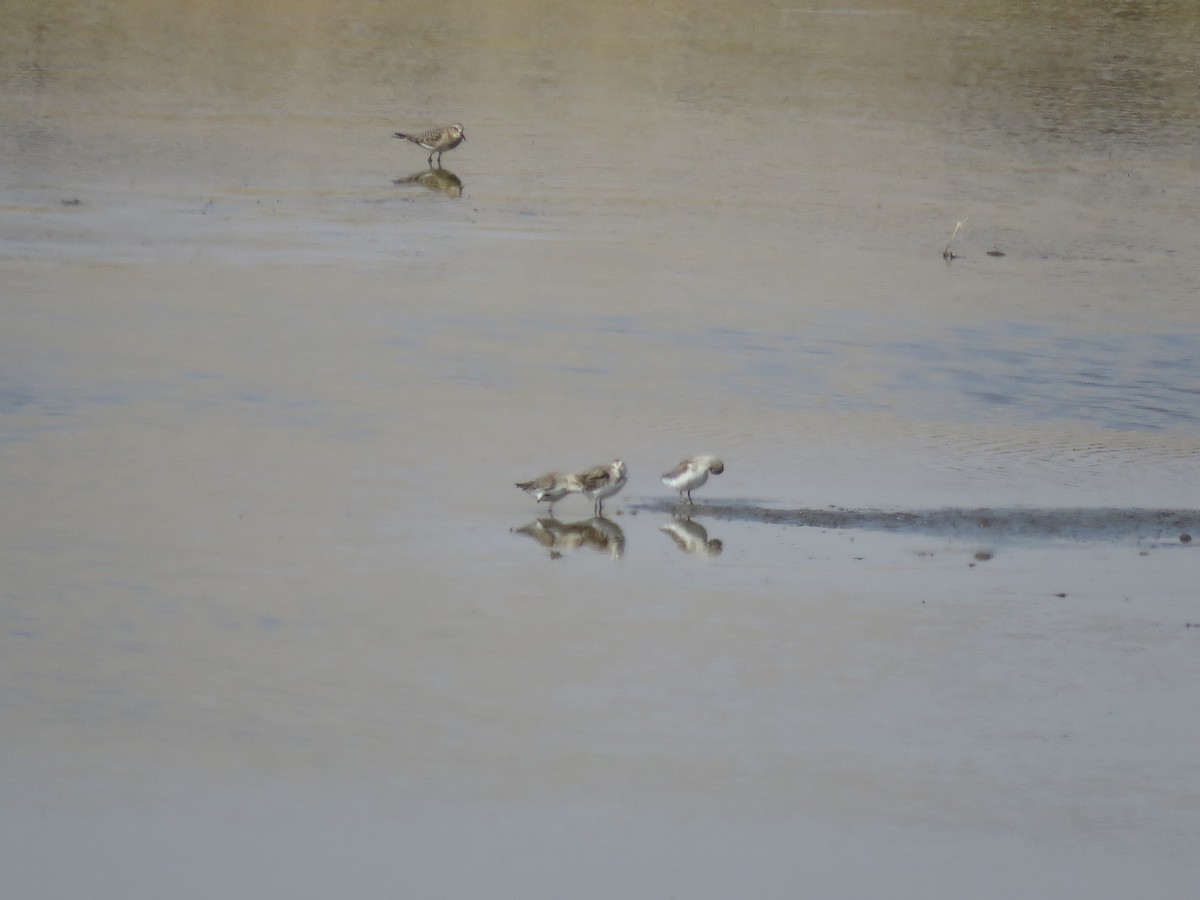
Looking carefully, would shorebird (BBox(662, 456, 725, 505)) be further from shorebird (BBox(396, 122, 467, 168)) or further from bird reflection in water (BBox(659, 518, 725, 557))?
shorebird (BBox(396, 122, 467, 168))

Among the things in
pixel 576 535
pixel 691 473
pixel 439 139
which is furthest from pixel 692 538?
pixel 439 139

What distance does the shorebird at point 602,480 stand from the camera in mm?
10336

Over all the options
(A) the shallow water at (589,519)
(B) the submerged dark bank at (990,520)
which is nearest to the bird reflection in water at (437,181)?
(A) the shallow water at (589,519)

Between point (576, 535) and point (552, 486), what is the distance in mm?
384

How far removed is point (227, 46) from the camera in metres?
33.0

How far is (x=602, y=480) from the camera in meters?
10.4

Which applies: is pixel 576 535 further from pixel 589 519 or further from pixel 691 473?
pixel 691 473

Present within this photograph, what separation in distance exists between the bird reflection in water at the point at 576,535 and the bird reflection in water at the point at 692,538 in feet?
0.89

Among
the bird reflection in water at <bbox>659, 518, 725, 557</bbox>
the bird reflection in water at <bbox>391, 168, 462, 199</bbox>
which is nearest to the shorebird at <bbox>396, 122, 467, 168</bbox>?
the bird reflection in water at <bbox>391, 168, 462, 199</bbox>

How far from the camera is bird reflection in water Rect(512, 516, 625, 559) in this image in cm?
1001

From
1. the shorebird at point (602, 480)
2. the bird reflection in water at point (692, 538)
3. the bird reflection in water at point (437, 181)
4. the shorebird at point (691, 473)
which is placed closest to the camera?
the bird reflection in water at point (692, 538)

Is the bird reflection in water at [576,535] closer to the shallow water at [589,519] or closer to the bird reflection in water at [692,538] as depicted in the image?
the shallow water at [589,519]

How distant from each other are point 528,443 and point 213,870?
586 centimetres

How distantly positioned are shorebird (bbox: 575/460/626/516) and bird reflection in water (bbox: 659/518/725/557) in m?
0.35
